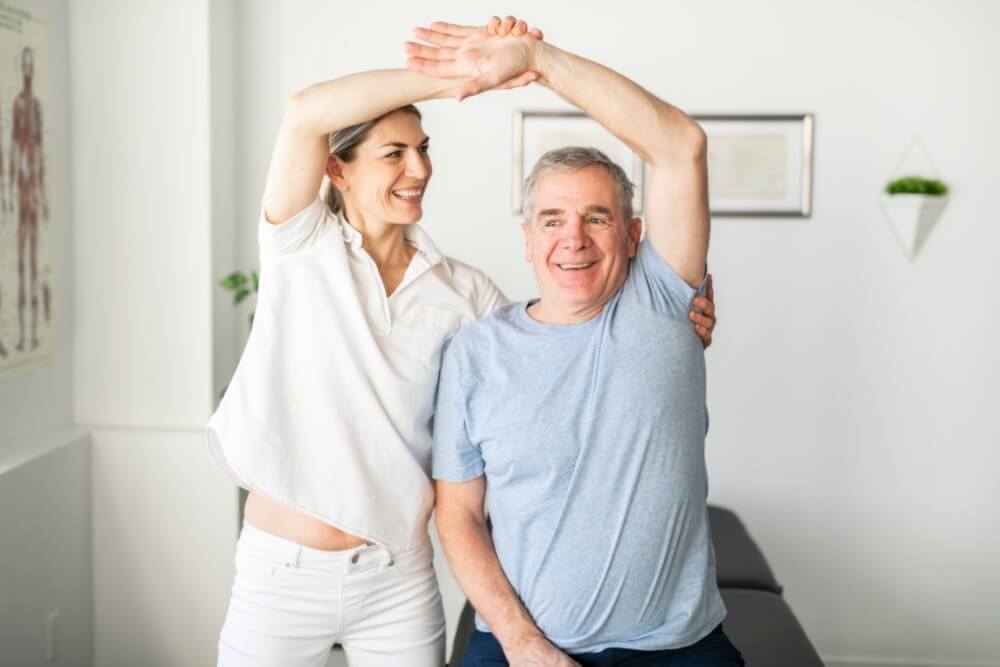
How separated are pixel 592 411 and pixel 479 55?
59cm

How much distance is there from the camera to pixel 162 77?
3221 millimetres

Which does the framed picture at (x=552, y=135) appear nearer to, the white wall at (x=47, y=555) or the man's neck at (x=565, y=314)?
the white wall at (x=47, y=555)

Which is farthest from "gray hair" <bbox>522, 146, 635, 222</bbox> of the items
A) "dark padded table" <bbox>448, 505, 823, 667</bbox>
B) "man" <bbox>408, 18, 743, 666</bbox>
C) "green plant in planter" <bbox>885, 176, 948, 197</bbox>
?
"green plant in planter" <bbox>885, 176, 948, 197</bbox>

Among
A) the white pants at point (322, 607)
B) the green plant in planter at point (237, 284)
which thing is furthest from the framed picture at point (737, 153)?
the white pants at point (322, 607)

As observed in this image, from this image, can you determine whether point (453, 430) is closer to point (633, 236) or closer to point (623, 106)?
point (633, 236)

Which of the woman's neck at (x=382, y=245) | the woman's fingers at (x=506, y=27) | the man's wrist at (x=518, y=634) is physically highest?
the woman's fingers at (x=506, y=27)

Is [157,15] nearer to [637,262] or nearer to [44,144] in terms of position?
[44,144]

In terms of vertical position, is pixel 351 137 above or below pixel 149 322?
above

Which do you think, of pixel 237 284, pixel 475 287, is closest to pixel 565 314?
pixel 475 287

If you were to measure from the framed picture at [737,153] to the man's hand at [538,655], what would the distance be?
201 centimetres

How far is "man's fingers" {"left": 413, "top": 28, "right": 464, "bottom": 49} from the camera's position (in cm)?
174

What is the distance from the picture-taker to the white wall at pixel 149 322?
3.21m

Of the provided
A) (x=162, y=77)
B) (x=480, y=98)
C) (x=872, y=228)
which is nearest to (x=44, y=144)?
(x=162, y=77)

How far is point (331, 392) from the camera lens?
5.90 ft
